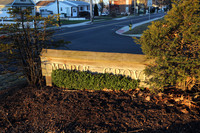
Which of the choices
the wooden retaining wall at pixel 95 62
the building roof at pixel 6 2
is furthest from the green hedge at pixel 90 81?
the building roof at pixel 6 2

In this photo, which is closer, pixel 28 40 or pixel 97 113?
pixel 97 113

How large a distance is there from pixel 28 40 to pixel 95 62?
6.95 ft

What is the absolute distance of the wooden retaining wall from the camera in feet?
17.2

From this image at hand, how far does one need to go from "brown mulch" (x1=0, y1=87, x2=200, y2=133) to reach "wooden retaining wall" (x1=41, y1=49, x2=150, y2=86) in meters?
0.60

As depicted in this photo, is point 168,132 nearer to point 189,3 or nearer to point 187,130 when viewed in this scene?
point 187,130

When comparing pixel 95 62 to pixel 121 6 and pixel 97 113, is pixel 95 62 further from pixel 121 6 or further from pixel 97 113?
pixel 121 6

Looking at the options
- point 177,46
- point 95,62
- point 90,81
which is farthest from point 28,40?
point 177,46

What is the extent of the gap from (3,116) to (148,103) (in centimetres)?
324

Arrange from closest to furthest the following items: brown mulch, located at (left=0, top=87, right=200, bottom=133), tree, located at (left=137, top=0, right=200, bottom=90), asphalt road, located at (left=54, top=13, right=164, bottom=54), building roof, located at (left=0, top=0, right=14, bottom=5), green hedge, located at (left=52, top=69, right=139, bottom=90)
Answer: brown mulch, located at (left=0, top=87, right=200, bottom=133)
tree, located at (left=137, top=0, right=200, bottom=90)
green hedge, located at (left=52, top=69, right=139, bottom=90)
asphalt road, located at (left=54, top=13, right=164, bottom=54)
building roof, located at (left=0, top=0, right=14, bottom=5)

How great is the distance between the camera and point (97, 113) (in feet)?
13.6

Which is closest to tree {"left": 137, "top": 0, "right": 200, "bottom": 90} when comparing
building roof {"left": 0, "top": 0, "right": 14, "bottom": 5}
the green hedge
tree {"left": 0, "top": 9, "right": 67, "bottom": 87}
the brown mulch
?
the brown mulch

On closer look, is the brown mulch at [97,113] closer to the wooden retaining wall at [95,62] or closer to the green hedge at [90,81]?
the green hedge at [90,81]

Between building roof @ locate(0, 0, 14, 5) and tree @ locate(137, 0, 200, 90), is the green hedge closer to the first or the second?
tree @ locate(137, 0, 200, 90)

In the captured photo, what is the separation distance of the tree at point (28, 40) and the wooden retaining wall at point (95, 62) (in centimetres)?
27
